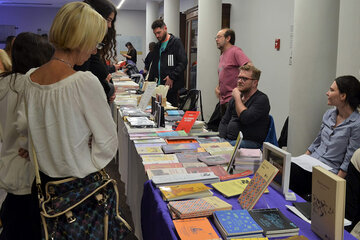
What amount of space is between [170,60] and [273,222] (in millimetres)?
4093

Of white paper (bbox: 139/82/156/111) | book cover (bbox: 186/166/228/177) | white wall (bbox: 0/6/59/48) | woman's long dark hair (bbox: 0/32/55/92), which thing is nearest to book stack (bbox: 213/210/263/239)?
book cover (bbox: 186/166/228/177)

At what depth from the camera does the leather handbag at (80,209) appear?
1.38m

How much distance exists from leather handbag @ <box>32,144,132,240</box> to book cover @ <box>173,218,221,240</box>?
0.27m

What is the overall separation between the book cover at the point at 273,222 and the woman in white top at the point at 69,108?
631 millimetres

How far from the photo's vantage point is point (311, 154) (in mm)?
3105

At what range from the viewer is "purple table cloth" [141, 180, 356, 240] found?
1.41m

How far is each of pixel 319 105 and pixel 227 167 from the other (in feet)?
5.88

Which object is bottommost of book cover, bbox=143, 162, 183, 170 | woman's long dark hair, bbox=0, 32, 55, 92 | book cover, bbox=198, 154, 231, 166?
book cover, bbox=143, 162, 183, 170

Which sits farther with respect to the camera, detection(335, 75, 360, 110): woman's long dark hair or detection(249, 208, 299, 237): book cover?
detection(335, 75, 360, 110): woman's long dark hair

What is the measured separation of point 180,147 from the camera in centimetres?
248

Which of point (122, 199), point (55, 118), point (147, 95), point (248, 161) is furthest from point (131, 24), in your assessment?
point (55, 118)

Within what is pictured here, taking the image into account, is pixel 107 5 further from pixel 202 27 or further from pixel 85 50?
pixel 202 27

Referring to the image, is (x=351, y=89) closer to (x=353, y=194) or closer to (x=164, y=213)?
(x=353, y=194)

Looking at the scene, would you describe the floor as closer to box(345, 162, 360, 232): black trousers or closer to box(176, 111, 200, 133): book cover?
box(176, 111, 200, 133): book cover
